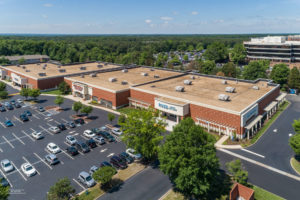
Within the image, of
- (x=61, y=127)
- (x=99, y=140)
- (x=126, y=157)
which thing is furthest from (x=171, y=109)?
(x=61, y=127)

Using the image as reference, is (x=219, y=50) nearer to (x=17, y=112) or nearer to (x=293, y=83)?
(x=293, y=83)

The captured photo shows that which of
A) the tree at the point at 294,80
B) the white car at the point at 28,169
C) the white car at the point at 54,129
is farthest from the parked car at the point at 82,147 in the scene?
the tree at the point at 294,80

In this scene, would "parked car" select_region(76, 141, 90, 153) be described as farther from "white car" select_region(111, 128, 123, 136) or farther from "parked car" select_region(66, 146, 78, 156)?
"white car" select_region(111, 128, 123, 136)

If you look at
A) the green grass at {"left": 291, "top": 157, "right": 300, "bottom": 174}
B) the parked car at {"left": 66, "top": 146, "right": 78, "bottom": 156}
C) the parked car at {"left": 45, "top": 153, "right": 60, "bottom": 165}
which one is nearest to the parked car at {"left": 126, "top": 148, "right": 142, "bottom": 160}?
the parked car at {"left": 66, "top": 146, "right": 78, "bottom": 156}

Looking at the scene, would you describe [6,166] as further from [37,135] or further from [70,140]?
[70,140]

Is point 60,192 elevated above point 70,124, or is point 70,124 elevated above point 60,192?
point 70,124
